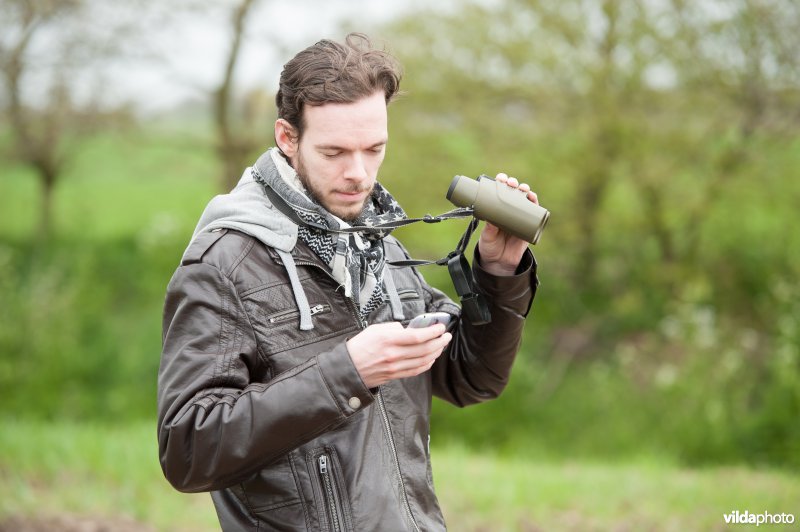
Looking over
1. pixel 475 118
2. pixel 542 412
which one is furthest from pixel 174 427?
pixel 475 118

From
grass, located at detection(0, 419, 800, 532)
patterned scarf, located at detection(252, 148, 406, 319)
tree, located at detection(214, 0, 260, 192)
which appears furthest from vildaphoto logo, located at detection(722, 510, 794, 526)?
tree, located at detection(214, 0, 260, 192)

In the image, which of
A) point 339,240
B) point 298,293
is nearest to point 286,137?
point 339,240

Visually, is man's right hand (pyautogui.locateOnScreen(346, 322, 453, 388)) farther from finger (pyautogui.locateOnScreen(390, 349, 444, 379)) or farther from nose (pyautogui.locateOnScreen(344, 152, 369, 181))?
nose (pyautogui.locateOnScreen(344, 152, 369, 181))

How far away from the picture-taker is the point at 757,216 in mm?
9906

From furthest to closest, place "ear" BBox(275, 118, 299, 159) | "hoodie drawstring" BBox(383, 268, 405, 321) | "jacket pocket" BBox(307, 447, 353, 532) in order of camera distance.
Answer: "hoodie drawstring" BBox(383, 268, 405, 321), "ear" BBox(275, 118, 299, 159), "jacket pocket" BBox(307, 447, 353, 532)

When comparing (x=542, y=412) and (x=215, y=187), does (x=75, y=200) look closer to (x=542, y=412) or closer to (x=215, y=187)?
(x=215, y=187)

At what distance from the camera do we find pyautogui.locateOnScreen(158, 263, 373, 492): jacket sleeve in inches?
71.4

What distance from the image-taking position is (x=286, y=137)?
2197 millimetres

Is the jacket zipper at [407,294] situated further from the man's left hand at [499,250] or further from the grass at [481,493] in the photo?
the grass at [481,493]

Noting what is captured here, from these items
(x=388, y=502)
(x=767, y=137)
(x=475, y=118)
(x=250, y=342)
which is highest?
(x=475, y=118)

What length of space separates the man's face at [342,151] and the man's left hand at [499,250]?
37 centimetres

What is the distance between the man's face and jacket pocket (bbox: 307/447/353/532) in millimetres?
571

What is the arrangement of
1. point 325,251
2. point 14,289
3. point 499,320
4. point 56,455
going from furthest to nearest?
point 14,289 → point 56,455 → point 499,320 → point 325,251

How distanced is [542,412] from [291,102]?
7547mm
